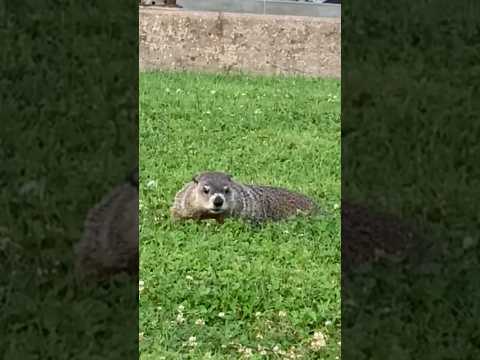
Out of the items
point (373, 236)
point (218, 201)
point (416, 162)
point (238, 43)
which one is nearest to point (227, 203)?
point (218, 201)

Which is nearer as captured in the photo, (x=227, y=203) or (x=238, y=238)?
(x=238, y=238)

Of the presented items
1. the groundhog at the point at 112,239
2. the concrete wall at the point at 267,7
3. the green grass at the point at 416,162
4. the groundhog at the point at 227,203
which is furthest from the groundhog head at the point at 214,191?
the concrete wall at the point at 267,7

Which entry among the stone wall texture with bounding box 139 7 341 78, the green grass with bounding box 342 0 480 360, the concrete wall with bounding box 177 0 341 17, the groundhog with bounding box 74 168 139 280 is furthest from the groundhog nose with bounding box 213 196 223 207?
the concrete wall with bounding box 177 0 341 17

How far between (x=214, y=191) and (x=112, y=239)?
72cm

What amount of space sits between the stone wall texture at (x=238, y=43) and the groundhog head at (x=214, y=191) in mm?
2638

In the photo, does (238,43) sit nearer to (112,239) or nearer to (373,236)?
(373,236)

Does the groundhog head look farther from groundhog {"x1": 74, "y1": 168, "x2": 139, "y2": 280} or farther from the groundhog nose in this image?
groundhog {"x1": 74, "y1": 168, "x2": 139, "y2": 280}

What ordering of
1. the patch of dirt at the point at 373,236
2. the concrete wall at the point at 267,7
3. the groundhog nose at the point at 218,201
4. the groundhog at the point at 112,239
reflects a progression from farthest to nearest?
1. the concrete wall at the point at 267,7
2. the groundhog nose at the point at 218,201
3. the patch of dirt at the point at 373,236
4. the groundhog at the point at 112,239

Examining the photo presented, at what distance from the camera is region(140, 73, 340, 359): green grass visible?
2602 millimetres

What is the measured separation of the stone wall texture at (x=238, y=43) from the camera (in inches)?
241

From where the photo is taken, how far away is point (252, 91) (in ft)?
17.7

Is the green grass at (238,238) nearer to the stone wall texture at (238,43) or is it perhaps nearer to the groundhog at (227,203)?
the groundhog at (227,203)

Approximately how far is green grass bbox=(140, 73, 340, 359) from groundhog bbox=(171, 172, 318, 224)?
50 mm

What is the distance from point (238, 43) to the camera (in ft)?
20.5
